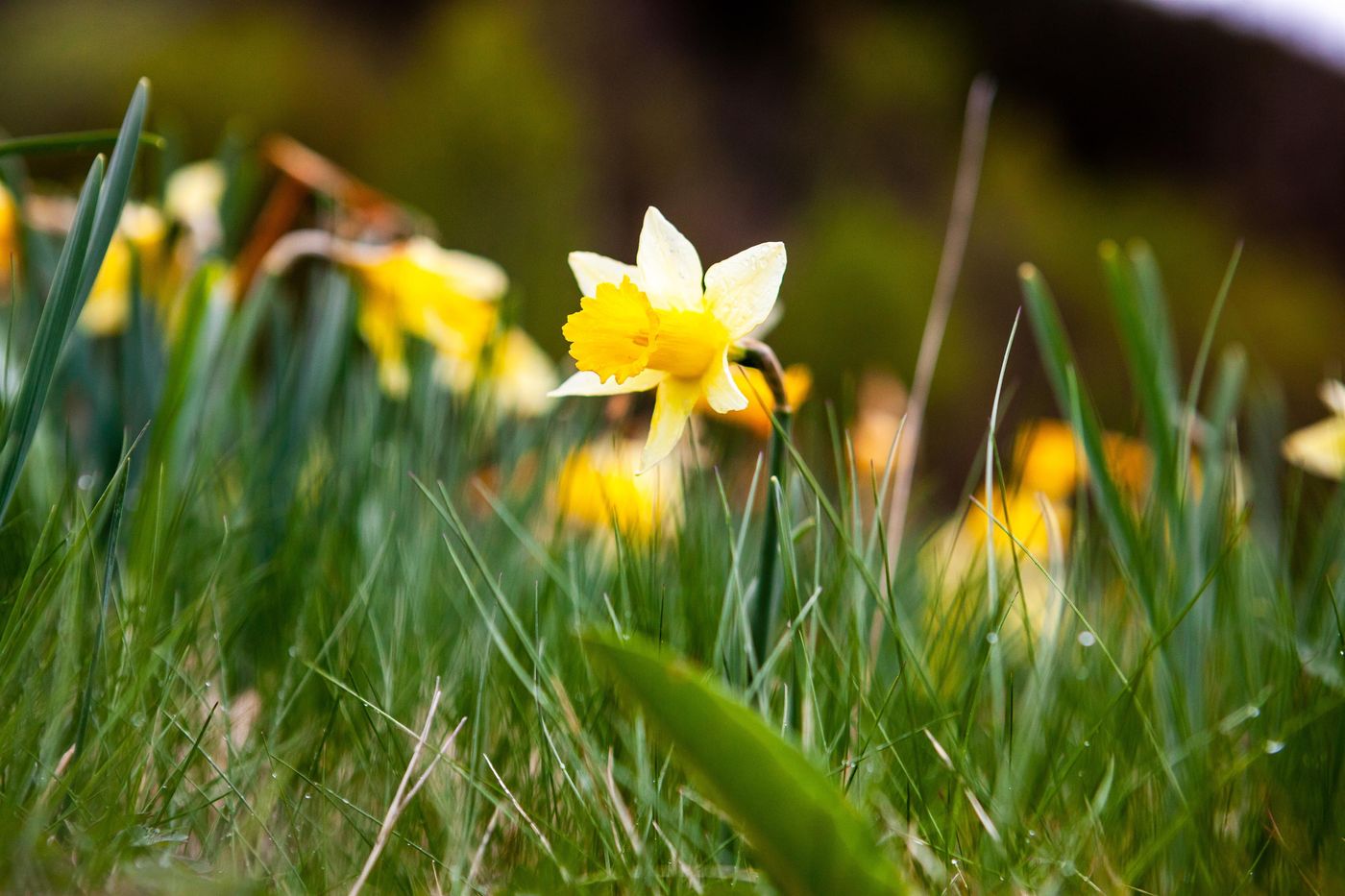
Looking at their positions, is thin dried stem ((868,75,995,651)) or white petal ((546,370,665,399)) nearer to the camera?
white petal ((546,370,665,399))

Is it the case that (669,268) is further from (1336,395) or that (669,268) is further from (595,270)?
(1336,395)

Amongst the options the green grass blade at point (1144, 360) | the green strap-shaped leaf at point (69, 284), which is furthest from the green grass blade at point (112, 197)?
the green grass blade at point (1144, 360)

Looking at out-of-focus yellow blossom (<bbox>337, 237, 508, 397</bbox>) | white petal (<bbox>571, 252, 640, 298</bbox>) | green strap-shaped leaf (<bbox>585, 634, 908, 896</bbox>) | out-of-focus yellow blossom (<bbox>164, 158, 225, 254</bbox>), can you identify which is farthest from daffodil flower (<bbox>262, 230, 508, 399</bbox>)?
green strap-shaped leaf (<bbox>585, 634, 908, 896</bbox>)

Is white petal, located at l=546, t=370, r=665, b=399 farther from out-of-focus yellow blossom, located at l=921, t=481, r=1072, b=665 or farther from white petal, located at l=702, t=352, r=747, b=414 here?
out-of-focus yellow blossom, located at l=921, t=481, r=1072, b=665

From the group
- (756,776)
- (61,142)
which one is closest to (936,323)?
(756,776)

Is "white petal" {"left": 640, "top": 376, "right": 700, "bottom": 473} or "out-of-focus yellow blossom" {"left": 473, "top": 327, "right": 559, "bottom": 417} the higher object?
"white petal" {"left": 640, "top": 376, "right": 700, "bottom": 473}
